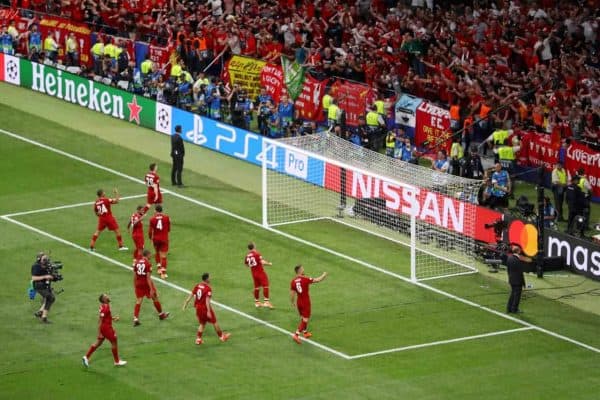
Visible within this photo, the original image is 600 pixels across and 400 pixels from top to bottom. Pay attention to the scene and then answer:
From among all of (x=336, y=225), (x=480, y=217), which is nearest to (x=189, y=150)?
(x=336, y=225)

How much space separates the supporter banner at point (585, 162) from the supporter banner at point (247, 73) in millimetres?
12316

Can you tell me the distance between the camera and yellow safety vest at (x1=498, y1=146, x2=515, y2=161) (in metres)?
45.2

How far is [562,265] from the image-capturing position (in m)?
39.3

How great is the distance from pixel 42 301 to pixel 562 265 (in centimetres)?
1309

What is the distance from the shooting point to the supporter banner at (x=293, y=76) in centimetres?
5038

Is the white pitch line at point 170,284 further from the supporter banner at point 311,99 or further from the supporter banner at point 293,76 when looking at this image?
the supporter banner at point 311,99

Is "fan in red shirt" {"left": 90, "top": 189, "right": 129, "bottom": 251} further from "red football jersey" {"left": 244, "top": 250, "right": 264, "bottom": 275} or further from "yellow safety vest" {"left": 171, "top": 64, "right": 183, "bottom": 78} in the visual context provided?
"yellow safety vest" {"left": 171, "top": 64, "right": 183, "bottom": 78}

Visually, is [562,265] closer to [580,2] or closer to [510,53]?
[510,53]

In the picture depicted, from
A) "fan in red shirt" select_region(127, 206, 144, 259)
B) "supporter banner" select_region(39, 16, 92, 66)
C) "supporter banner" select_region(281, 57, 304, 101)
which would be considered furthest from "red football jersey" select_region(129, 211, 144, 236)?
"supporter banner" select_region(39, 16, 92, 66)

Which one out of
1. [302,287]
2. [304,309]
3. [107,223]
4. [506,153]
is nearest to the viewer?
[302,287]

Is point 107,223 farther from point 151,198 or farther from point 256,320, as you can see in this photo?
point 256,320

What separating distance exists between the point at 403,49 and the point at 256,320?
18.8m

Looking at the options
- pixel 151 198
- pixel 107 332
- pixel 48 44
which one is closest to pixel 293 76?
pixel 151 198

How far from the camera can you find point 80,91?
Answer: 55.6m
